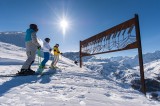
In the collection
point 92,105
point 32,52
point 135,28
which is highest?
point 135,28

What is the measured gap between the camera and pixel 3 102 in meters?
4.82

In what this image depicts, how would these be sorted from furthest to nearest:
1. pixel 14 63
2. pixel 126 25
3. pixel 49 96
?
1. pixel 14 63
2. pixel 126 25
3. pixel 49 96

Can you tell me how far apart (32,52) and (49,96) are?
A: 5.05 m

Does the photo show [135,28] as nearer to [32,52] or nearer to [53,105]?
[32,52]

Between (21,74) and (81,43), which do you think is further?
(81,43)

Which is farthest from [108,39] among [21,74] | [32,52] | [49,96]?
[49,96]

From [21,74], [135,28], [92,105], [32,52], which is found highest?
[135,28]

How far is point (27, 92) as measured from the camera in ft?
19.8

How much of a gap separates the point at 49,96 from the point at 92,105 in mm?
1232

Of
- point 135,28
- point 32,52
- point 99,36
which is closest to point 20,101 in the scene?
point 32,52

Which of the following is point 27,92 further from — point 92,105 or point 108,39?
point 108,39

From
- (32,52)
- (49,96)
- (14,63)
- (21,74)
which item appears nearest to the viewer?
(49,96)

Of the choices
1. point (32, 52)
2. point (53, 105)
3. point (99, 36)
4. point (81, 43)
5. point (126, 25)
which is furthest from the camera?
point (81, 43)

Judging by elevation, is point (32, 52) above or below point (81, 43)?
below
